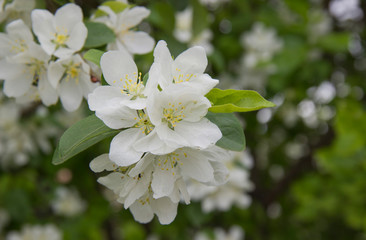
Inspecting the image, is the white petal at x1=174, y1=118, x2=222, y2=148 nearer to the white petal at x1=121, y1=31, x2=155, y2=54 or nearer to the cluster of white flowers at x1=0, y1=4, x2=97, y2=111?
the cluster of white flowers at x1=0, y1=4, x2=97, y2=111

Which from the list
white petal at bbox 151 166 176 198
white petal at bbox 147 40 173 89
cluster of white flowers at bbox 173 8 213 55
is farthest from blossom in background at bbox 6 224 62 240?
white petal at bbox 147 40 173 89

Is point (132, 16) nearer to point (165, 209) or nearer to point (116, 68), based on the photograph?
point (116, 68)

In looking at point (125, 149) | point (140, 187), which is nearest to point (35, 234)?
point (140, 187)

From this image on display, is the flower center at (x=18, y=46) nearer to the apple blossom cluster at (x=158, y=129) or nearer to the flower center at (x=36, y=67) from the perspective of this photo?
the flower center at (x=36, y=67)

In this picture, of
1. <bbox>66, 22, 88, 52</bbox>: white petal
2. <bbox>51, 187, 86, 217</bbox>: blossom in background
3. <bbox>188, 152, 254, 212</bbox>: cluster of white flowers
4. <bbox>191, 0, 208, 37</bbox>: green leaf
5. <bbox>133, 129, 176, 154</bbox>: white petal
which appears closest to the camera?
<bbox>133, 129, 176, 154</bbox>: white petal

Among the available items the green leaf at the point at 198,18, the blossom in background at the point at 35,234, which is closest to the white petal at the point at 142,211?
the green leaf at the point at 198,18

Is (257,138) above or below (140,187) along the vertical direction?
below

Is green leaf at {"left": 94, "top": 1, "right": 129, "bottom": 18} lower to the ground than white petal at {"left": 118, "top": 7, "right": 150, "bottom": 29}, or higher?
higher
